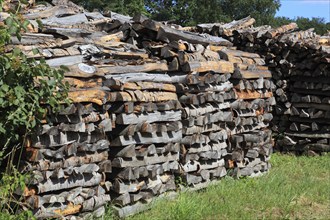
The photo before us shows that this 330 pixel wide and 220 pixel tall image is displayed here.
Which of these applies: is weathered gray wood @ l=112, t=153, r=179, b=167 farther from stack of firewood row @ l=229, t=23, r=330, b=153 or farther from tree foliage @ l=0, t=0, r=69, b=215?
stack of firewood row @ l=229, t=23, r=330, b=153

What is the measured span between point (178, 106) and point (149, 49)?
1.23 metres

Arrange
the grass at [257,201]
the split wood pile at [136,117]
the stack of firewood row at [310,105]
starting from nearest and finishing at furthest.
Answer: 1. the split wood pile at [136,117]
2. the grass at [257,201]
3. the stack of firewood row at [310,105]

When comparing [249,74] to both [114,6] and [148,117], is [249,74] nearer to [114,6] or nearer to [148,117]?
[148,117]

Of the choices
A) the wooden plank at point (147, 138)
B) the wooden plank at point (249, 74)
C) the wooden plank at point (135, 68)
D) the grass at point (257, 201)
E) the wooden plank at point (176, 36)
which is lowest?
the grass at point (257, 201)

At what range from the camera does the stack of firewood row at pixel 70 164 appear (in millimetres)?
5113

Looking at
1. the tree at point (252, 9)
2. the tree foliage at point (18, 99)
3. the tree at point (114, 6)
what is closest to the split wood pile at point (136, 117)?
the tree foliage at point (18, 99)

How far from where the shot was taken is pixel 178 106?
6719 mm

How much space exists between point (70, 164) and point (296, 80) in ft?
22.9

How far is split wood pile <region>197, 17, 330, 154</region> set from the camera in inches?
426

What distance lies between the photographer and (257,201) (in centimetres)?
690

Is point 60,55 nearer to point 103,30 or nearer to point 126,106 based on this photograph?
point 126,106

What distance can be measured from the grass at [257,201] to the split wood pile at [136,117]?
0.25 m

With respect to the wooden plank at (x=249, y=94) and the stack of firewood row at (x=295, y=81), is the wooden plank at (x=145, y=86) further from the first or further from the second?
the stack of firewood row at (x=295, y=81)

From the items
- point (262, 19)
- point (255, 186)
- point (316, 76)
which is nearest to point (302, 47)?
point (316, 76)
